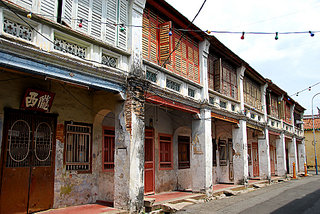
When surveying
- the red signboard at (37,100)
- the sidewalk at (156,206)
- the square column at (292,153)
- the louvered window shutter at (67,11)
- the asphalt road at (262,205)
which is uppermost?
the louvered window shutter at (67,11)

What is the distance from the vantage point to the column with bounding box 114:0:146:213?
7836 millimetres

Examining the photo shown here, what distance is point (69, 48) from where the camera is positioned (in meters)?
6.86

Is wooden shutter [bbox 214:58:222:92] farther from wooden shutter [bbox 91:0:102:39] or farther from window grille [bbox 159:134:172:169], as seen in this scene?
wooden shutter [bbox 91:0:102:39]

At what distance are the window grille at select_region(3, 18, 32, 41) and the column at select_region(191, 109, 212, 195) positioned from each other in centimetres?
797

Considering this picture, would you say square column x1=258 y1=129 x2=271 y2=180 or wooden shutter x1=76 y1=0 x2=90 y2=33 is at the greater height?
wooden shutter x1=76 y1=0 x2=90 y2=33

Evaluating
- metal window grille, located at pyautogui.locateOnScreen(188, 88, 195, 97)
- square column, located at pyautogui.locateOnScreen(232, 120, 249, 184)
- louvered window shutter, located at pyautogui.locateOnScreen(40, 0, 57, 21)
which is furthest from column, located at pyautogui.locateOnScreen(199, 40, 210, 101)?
louvered window shutter, located at pyautogui.locateOnScreen(40, 0, 57, 21)

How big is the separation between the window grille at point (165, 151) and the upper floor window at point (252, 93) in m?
6.49

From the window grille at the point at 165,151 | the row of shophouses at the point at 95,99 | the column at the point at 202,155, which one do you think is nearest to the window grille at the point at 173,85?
the row of shophouses at the point at 95,99

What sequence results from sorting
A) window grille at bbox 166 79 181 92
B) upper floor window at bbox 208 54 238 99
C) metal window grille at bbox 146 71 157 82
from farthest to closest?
1. upper floor window at bbox 208 54 238 99
2. window grille at bbox 166 79 181 92
3. metal window grille at bbox 146 71 157 82

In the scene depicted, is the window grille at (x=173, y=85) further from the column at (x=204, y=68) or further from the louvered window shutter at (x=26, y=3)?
the louvered window shutter at (x=26, y=3)

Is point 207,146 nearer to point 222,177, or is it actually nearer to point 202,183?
point 202,183

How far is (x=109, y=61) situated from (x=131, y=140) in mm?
2351

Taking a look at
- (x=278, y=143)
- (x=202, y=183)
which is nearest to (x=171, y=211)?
(x=202, y=183)

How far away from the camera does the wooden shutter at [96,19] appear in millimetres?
7512
